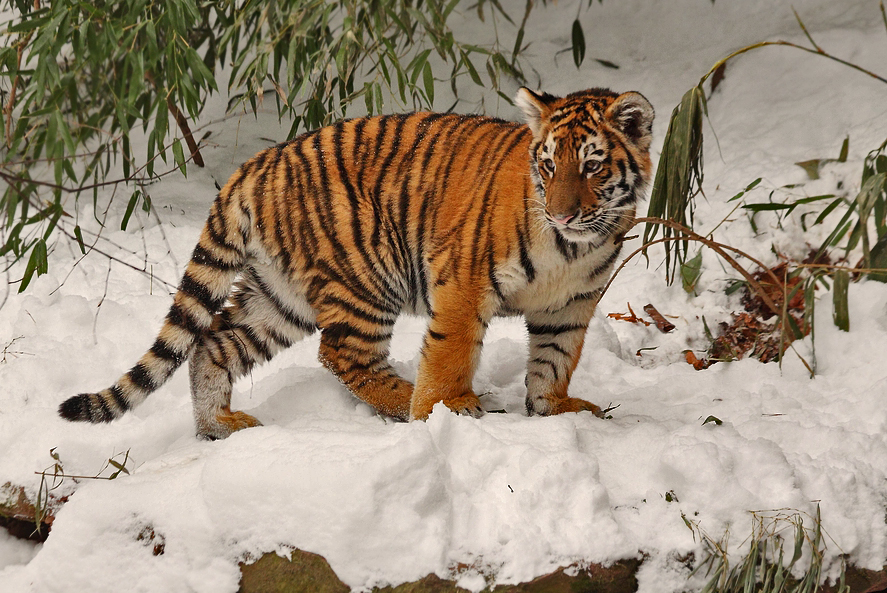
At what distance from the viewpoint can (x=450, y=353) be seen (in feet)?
9.44

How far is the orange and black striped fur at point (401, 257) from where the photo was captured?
2.78 metres

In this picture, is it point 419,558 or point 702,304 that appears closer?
point 419,558

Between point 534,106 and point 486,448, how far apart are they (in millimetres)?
1118

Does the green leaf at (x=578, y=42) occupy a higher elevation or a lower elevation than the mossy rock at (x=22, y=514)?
higher

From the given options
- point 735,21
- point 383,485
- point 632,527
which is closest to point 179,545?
point 383,485

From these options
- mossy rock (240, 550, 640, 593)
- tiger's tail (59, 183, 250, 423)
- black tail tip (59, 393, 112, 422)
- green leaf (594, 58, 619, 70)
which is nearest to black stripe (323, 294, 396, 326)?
tiger's tail (59, 183, 250, 423)

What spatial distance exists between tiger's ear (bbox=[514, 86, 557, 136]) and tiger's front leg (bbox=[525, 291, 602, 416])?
617mm

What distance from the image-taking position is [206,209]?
16.4 feet

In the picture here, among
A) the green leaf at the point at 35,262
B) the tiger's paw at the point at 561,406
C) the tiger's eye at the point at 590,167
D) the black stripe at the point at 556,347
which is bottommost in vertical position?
the tiger's paw at the point at 561,406

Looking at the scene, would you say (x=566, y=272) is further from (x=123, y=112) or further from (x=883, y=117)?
(x=883, y=117)

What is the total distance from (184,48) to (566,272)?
207 centimetres

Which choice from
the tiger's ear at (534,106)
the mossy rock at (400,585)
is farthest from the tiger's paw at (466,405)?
the tiger's ear at (534,106)

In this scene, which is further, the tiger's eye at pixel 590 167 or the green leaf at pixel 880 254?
the green leaf at pixel 880 254

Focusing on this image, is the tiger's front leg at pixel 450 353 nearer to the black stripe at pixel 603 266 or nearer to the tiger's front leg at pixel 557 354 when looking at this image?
the tiger's front leg at pixel 557 354
